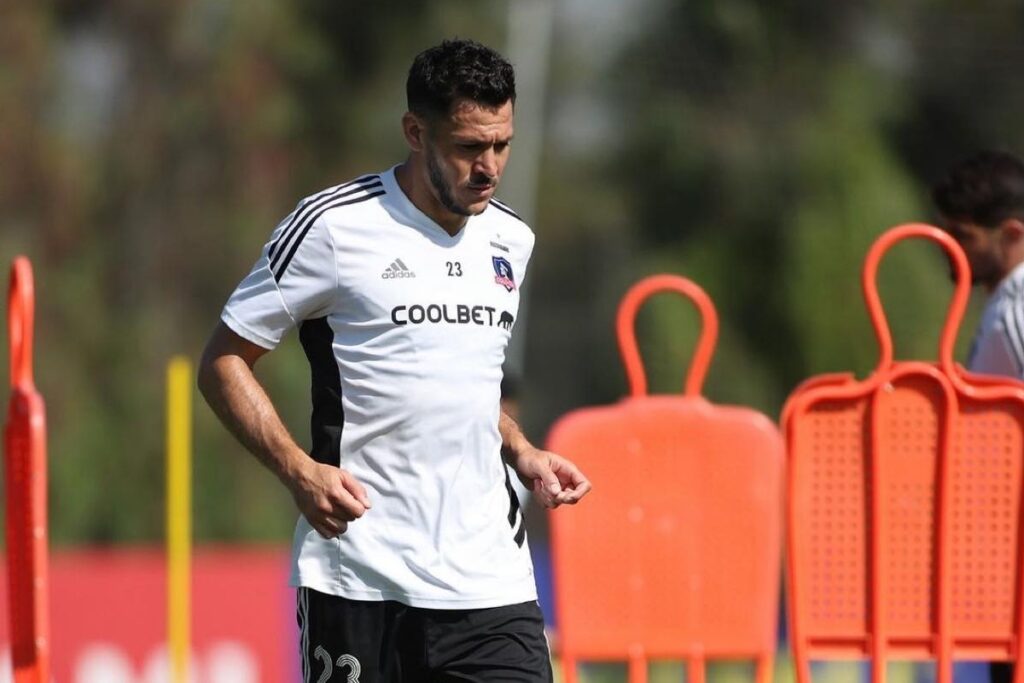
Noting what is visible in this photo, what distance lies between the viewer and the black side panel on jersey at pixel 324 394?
13.1ft

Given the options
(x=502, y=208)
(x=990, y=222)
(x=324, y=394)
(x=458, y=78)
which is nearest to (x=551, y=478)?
(x=324, y=394)

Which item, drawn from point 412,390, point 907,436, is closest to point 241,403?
point 412,390

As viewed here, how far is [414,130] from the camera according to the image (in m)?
4.10

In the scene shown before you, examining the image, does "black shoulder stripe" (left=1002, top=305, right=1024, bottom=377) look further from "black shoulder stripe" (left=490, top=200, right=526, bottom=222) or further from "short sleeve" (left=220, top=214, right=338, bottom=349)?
"short sleeve" (left=220, top=214, right=338, bottom=349)

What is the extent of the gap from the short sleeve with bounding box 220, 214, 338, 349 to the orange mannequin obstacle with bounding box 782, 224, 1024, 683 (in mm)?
1506

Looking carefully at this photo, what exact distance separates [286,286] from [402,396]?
0.34m

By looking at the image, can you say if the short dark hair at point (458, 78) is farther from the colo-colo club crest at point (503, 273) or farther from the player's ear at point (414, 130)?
the colo-colo club crest at point (503, 273)

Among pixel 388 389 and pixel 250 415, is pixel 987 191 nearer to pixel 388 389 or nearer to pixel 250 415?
pixel 388 389

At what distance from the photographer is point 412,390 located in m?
3.96

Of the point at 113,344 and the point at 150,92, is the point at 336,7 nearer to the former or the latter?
the point at 150,92

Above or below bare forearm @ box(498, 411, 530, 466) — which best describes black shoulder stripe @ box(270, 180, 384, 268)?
above

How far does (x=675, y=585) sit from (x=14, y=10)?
18508mm

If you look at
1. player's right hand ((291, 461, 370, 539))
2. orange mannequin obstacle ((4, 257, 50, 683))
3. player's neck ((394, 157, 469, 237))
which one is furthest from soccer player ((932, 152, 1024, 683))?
orange mannequin obstacle ((4, 257, 50, 683))

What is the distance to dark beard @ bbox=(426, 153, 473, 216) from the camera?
158 inches
